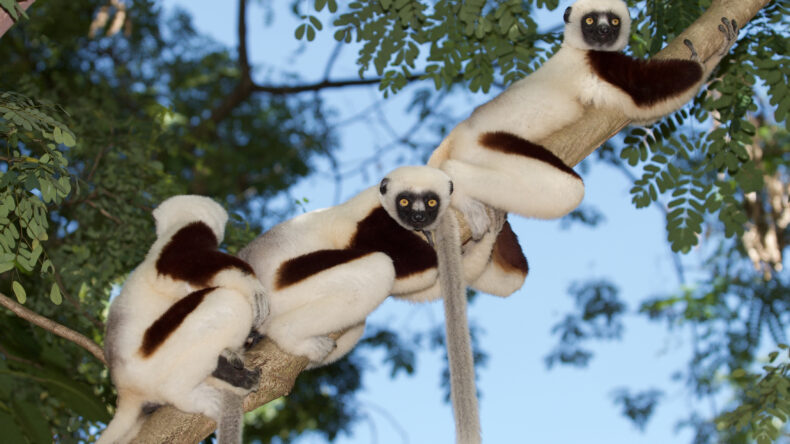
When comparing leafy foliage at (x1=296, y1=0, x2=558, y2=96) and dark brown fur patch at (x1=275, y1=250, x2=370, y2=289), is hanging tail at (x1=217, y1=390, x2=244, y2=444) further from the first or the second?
leafy foliage at (x1=296, y1=0, x2=558, y2=96)

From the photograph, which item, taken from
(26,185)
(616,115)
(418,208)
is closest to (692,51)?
(616,115)

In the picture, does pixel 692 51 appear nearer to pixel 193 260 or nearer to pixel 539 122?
pixel 539 122

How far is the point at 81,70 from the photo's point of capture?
10891 mm

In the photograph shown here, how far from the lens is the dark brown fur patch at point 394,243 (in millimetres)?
4184

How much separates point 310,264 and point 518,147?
127cm

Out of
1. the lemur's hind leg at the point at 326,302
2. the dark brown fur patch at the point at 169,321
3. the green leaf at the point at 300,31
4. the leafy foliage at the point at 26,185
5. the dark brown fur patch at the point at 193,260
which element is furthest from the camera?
the green leaf at the point at 300,31

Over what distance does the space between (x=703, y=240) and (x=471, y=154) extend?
22.8ft

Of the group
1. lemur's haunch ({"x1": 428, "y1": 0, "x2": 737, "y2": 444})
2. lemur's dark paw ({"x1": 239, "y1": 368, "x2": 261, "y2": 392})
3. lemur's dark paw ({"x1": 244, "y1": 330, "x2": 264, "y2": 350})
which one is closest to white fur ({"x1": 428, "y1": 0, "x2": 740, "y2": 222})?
lemur's haunch ({"x1": 428, "y1": 0, "x2": 737, "y2": 444})

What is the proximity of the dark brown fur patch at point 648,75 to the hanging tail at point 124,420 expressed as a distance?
10.1 feet

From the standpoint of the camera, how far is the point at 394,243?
169 inches

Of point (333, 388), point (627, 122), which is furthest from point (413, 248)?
point (333, 388)

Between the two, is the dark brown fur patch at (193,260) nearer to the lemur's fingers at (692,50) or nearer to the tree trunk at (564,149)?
the tree trunk at (564,149)

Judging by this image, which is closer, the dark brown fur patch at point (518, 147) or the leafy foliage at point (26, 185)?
the leafy foliage at point (26, 185)

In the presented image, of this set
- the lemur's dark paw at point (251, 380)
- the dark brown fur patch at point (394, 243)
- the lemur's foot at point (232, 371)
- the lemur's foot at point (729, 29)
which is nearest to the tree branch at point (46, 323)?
the lemur's foot at point (232, 371)
